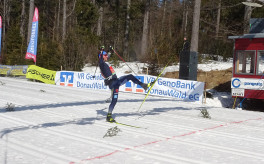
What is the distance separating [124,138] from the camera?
683 cm

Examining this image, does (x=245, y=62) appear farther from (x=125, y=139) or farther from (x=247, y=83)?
(x=125, y=139)

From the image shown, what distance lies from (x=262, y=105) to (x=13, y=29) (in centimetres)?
3033

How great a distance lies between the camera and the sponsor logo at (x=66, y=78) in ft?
70.8

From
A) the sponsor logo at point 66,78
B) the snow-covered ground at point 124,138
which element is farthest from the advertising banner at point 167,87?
the snow-covered ground at point 124,138

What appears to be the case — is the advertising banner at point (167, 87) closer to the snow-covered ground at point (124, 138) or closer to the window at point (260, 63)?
the window at point (260, 63)

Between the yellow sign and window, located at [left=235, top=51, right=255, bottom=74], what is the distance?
1301 cm

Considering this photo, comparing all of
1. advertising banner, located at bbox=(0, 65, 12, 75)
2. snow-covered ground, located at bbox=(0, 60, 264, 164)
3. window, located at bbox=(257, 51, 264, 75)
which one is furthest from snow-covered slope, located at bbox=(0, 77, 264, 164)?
advertising banner, located at bbox=(0, 65, 12, 75)

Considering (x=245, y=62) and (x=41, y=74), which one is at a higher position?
(x=245, y=62)

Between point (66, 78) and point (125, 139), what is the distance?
15.9 metres

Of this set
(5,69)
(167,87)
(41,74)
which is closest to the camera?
(167,87)

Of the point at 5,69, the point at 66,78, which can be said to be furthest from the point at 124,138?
the point at 5,69

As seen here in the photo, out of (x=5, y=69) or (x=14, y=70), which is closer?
(x=14, y=70)

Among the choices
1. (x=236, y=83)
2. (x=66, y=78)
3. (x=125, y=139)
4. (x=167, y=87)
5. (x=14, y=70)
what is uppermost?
(x=14, y=70)

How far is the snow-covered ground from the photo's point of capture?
17.7 feet
